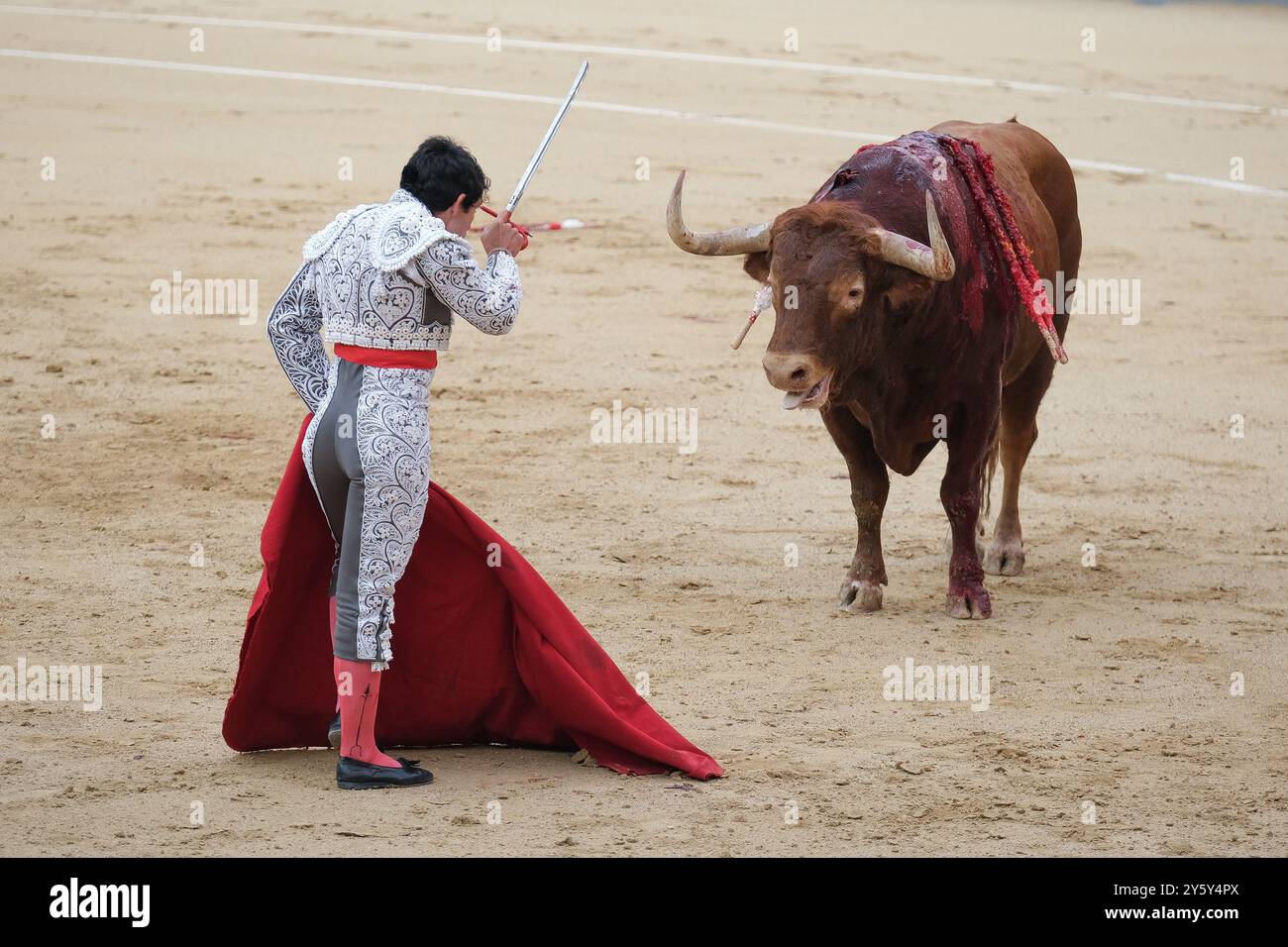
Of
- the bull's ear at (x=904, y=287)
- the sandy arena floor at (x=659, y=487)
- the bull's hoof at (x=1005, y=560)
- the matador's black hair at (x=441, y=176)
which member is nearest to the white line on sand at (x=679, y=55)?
the sandy arena floor at (x=659, y=487)

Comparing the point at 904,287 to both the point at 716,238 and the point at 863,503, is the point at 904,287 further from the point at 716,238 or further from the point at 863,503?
the point at 863,503

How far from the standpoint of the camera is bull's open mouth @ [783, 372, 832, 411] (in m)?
5.80

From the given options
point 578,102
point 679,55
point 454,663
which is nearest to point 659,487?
point 454,663

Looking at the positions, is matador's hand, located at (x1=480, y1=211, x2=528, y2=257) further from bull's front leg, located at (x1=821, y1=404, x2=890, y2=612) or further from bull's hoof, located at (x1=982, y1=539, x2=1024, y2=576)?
bull's hoof, located at (x1=982, y1=539, x2=1024, y2=576)

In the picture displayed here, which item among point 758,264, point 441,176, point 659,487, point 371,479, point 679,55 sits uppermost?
point 679,55

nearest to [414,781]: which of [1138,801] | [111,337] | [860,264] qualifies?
[1138,801]

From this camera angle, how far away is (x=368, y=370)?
175 inches

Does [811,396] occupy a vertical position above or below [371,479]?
above

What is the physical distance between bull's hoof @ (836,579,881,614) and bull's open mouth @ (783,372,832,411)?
869mm

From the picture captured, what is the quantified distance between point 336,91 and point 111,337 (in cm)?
709

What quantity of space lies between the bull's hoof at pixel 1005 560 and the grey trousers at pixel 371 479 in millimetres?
3104

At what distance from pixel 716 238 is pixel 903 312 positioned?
724 mm

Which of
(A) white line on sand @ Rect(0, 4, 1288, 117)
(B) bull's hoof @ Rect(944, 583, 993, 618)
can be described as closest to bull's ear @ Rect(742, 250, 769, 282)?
(B) bull's hoof @ Rect(944, 583, 993, 618)

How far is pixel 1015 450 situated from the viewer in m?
7.27
